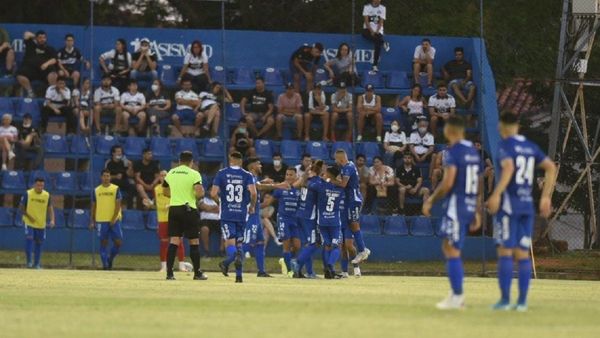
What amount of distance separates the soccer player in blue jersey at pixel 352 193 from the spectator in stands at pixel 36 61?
1166 cm

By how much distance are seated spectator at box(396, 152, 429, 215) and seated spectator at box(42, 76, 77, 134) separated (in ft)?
27.0

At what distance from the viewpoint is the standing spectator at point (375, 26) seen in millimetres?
40656

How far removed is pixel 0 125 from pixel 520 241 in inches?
904

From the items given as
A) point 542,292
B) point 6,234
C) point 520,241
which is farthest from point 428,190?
point 520,241

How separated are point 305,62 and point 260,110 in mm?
2169

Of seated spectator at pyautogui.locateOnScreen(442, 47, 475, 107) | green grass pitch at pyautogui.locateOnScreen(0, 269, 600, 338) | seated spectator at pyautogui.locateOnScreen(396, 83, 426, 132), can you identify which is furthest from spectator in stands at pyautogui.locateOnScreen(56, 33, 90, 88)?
green grass pitch at pyautogui.locateOnScreen(0, 269, 600, 338)

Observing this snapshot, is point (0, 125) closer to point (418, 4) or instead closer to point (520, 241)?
point (418, 4)

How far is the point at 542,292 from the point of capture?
78.7 ft

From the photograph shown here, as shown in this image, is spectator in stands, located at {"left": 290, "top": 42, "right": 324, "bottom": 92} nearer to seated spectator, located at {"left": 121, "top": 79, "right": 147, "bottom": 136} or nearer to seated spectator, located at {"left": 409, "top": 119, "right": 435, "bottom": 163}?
seated spectator, located at {"left": 409, "top": 119, "right": 435, "bottom": 163}

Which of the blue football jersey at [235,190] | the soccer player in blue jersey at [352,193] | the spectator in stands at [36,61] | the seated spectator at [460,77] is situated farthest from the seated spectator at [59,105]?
the blue football jersey at [235,190]

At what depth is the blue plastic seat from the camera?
123ft

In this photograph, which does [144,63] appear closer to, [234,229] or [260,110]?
[260,110]

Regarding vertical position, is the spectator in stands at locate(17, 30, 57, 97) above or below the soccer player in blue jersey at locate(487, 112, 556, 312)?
above

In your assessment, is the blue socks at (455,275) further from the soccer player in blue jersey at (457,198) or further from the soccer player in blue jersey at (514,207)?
the soccer player in blue jersey at (514,207)
